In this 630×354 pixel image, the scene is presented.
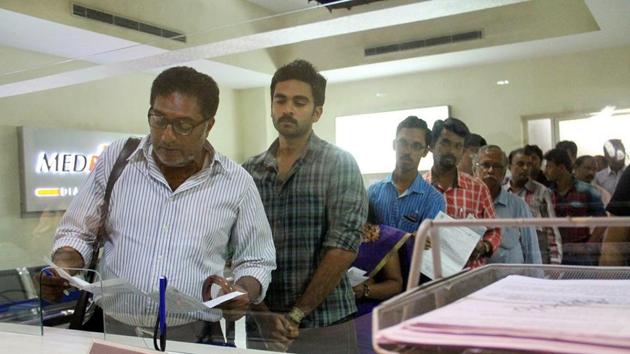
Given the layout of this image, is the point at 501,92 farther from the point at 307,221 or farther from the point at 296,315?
the point at 296,315

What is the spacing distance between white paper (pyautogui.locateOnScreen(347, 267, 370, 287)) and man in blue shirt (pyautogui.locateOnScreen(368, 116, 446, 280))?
12 cm

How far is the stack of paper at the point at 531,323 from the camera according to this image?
0.42 metres

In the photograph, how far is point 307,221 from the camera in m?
1.42

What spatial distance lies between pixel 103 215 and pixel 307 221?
21.4 inches

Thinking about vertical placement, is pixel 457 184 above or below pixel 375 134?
below

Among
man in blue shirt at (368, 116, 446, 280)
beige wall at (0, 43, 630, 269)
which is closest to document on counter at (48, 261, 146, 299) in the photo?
beige wall at (0, 43, 630, 269)

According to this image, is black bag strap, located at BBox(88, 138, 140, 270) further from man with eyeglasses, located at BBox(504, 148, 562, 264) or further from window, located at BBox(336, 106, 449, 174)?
man with eyeglasses, located at BBox(504, 148, 562, 264)

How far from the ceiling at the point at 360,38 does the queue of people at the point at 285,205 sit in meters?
0.08

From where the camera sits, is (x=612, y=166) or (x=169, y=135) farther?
(x=169, y=135)

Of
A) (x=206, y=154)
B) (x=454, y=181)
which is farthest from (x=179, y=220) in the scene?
(x=454, y=181)

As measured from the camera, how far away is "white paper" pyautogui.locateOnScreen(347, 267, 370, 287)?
1.40 metres

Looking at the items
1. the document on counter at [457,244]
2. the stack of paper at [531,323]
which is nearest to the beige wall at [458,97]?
the document on counter at [457,244]

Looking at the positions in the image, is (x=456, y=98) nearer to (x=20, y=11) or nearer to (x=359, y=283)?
(x=359, y=283)

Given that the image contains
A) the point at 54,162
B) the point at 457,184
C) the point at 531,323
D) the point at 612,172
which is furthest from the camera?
the point at 54,162
